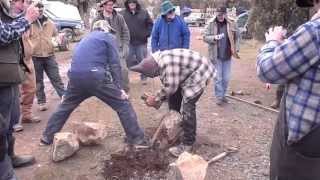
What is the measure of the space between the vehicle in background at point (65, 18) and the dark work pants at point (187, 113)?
684 inches

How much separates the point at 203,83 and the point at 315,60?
2.95 m

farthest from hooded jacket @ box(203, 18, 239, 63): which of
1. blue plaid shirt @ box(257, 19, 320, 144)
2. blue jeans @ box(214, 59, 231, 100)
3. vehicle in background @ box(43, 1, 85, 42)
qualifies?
vehicle in background @ box(43, 1, 85, 42)

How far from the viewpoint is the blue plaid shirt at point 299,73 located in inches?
96.5

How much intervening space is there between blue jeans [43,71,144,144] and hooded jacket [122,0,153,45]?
4236 mm

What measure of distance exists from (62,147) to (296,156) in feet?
10.9

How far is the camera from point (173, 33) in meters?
8.12

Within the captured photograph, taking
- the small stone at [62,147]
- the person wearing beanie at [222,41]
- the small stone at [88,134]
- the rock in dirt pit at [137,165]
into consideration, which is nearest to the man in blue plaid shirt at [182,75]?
the rock in dirt pit at [137,165]

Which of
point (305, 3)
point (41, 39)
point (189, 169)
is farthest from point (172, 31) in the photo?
point (305, 3)

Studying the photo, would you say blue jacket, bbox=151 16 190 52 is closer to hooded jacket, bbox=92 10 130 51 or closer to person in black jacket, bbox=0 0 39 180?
hooded jacket, bbox=92 10 130 51

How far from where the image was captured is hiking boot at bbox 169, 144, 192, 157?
18.3 feet

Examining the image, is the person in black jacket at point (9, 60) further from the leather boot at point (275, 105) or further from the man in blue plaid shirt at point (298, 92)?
the leather boot at point (275, 105)

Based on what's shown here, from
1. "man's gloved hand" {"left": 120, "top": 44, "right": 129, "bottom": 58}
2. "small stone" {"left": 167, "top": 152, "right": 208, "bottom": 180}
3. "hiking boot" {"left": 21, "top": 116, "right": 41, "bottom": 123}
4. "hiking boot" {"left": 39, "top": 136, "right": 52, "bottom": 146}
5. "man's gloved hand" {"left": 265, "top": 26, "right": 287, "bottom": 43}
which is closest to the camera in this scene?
"man's gloved hand" {"left": 265, "top": 26, "right": 287, "bottom": 43}

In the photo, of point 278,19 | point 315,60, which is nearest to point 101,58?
point 315,60

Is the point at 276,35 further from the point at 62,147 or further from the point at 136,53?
the point at 136,53
